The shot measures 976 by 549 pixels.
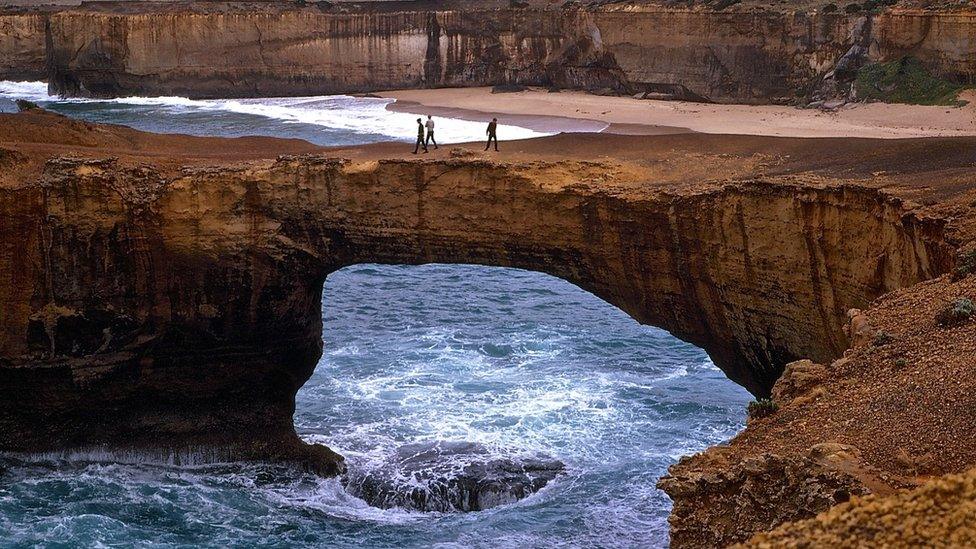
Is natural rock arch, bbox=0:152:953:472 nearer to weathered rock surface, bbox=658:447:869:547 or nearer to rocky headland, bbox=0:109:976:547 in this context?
rocky headland, bbox=0:109:976:547

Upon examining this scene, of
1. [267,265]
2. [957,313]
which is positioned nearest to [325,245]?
[267,265]

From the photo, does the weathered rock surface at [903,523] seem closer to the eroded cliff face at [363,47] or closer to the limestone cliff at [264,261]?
the limestone cliff at [264,261]

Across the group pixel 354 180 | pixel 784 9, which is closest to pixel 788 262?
pixel 354 180

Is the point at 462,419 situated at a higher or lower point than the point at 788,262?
lower

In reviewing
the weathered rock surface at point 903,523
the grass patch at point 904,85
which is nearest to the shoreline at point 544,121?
the grass patch at point 904,85

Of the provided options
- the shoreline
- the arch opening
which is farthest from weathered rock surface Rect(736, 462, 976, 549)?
the shoreline

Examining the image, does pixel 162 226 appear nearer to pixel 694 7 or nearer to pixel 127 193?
pixel 127 193

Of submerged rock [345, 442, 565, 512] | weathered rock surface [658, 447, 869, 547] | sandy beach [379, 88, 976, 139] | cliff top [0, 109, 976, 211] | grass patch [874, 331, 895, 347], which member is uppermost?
cliff top [0, 109, 976, 211]
